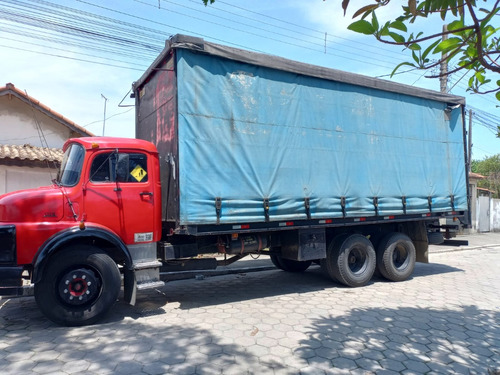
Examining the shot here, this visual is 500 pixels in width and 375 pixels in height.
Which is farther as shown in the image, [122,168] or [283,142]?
[283,142]

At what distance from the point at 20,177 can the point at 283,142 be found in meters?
7.53

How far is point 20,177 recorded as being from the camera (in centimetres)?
992

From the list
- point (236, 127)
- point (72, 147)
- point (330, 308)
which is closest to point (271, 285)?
point (330, 308)

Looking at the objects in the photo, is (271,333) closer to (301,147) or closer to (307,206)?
(307,206)

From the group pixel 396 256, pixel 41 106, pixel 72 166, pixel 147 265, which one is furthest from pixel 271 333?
pixel 41 106

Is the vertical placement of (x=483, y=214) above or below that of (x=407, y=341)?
above

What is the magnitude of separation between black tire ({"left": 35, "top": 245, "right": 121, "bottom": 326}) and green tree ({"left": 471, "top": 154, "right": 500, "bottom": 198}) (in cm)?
3502

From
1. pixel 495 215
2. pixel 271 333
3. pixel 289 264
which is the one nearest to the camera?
pixel 271 333

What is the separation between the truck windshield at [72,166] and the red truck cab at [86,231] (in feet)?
0.06

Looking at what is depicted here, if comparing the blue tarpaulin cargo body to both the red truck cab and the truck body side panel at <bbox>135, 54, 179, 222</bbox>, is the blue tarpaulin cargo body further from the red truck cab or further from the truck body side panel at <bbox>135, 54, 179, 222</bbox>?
the red truck cab

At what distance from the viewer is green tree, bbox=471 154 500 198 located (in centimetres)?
3256

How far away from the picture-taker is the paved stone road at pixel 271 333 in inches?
149

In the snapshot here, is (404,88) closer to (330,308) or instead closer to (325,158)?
(325,158)

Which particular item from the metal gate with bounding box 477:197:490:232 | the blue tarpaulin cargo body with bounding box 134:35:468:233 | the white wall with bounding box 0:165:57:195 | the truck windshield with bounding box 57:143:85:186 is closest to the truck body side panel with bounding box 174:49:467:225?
the blue tarpaulin cargo body with bounding box 134:35:468:233
